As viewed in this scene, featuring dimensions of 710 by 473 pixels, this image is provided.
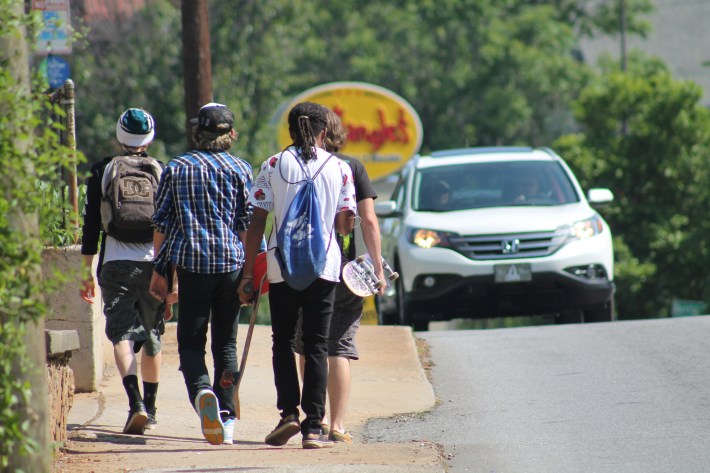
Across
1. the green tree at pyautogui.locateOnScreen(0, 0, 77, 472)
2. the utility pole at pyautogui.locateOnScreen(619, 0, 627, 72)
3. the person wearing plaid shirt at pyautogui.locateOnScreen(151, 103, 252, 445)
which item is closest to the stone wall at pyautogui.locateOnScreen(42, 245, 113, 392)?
the person wearing plaid shirt at pyautogui.locateOnScreen(151, 103, 252, 445)

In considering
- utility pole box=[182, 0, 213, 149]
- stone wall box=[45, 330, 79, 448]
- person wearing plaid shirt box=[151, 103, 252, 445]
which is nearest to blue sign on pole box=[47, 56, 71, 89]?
utility pole box=[182, 0, 213, 149]

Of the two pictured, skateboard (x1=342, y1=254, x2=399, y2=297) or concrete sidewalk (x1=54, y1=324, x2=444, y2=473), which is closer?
concrete sidewalk (x1=54, y1=324, x2=444, y2=473)

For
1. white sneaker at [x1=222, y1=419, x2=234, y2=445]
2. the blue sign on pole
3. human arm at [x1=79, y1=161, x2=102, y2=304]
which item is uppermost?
the blue sign on pole

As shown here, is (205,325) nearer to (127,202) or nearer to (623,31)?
(127,202)

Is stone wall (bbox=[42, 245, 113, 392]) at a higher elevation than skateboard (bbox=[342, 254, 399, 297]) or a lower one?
lower

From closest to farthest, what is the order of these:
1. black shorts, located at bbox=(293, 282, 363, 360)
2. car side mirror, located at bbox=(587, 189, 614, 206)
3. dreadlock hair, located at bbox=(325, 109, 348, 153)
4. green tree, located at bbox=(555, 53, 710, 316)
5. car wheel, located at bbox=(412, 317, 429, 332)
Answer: dreadlock hair, located at bbox=(325, 109, 348, 153) → black shorts, located at bbox=(293, 282, 363, 360) → car wheel, located at bbox=(412, 317, 429, 332) → car side mirror, located at bbox=(587, 189, 614, 206) → green tree, located at bbox=(555, 53, 710, 316)

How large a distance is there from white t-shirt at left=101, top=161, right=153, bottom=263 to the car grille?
528cm

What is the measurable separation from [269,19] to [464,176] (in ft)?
54.1

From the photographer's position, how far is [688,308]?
68.5 feet

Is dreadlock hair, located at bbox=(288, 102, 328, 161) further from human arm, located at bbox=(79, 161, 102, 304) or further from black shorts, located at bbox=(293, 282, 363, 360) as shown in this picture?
human arm, located at bbox=(79, 161, 102, 304)

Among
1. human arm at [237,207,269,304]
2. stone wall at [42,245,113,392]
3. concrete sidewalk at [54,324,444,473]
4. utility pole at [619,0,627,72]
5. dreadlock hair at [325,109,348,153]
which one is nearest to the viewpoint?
concrete sidewalk at [54,324,444,473]

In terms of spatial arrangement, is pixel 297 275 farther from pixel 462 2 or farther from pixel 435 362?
pixel 462 2

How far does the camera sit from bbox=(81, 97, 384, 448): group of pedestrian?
6.51 meters

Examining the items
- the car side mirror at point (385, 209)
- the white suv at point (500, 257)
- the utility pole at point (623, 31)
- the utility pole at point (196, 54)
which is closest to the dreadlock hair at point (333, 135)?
the white suv at point (500, 257)
